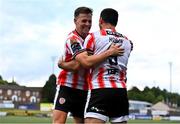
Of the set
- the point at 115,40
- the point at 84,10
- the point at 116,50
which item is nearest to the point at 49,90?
the point at 84,10

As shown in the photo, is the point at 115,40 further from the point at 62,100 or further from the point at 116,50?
the point at 62,100

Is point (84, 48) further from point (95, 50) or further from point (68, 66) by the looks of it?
point (68, 66)

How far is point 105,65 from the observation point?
6.51 metres

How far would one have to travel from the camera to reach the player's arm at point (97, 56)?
638 centimetres

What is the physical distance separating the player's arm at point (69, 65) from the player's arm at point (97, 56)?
0.77 m

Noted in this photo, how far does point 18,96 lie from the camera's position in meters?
150

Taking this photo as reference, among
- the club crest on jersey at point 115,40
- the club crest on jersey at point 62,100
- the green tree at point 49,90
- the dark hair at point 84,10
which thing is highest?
the green tree at point 49,90

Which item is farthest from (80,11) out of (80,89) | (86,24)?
(80,89)

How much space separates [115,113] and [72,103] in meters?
1.72

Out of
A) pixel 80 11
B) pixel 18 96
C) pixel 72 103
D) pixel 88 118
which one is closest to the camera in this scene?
pixel 88 118

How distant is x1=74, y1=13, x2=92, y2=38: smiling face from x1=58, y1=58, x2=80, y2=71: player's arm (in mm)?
492

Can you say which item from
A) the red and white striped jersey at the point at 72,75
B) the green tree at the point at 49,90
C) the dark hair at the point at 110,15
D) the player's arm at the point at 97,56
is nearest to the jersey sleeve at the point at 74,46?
the red and white striped jersey at the point at 72,75

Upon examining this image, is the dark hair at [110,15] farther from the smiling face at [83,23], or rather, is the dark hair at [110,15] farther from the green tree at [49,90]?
the green tree at [49,90]

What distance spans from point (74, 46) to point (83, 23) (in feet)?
1.58
